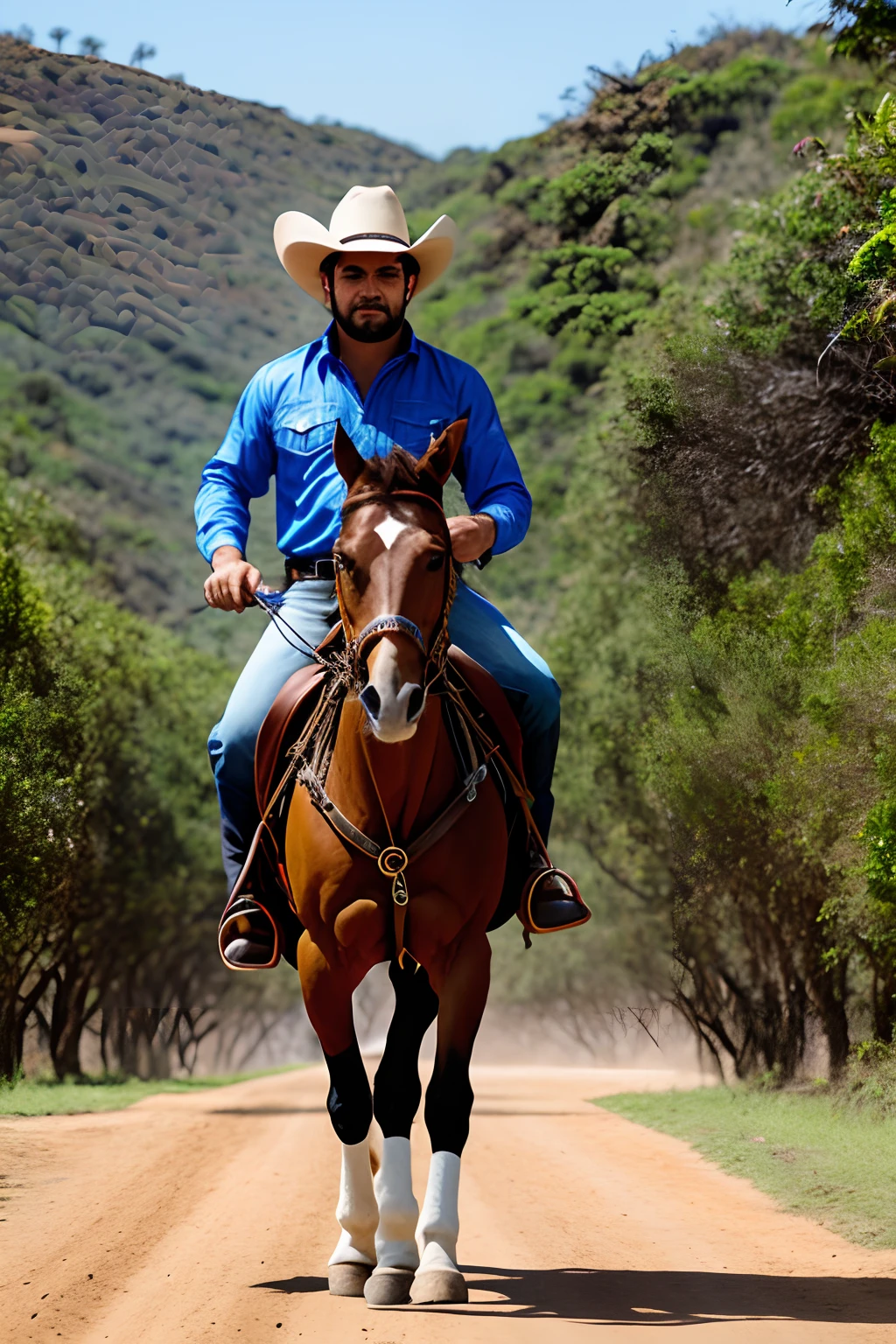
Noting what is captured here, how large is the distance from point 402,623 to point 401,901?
1.33 meters

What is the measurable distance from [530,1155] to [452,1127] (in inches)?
294

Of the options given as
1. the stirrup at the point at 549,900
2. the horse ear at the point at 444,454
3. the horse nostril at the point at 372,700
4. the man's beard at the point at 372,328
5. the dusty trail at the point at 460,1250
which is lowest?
the dusty trail at the point at 460,1250

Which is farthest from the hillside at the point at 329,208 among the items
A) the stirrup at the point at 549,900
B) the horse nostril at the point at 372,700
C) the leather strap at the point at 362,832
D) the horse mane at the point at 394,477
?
the horse nostril at the point at 372,700

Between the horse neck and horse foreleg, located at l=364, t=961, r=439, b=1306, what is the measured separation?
77 centimetres

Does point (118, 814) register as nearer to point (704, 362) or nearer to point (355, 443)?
point (704, 362)

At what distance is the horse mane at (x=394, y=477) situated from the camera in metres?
5.86

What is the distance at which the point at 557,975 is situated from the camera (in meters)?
51.3

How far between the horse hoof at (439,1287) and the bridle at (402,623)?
255 centimetres

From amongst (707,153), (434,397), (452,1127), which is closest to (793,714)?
(434,397)

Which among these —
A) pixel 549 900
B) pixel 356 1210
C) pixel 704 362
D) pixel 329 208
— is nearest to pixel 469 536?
pixel 549 900

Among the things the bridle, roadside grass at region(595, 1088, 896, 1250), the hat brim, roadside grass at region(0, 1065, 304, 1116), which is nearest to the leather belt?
the bridle

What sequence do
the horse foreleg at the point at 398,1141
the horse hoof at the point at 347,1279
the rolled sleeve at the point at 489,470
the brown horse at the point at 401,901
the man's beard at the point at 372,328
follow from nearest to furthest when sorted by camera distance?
the brown horse at the point at 401,901 → the horse foreleg at the point at 398,1141 → the horse hoof at the point at 347,1279 → the rolled sleeve at the point at 489,470 → the man's beard at the point at 372,328

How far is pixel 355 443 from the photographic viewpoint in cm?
723

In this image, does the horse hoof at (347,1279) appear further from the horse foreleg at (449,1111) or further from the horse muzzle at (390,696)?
the horse muzzle at (390,696)
